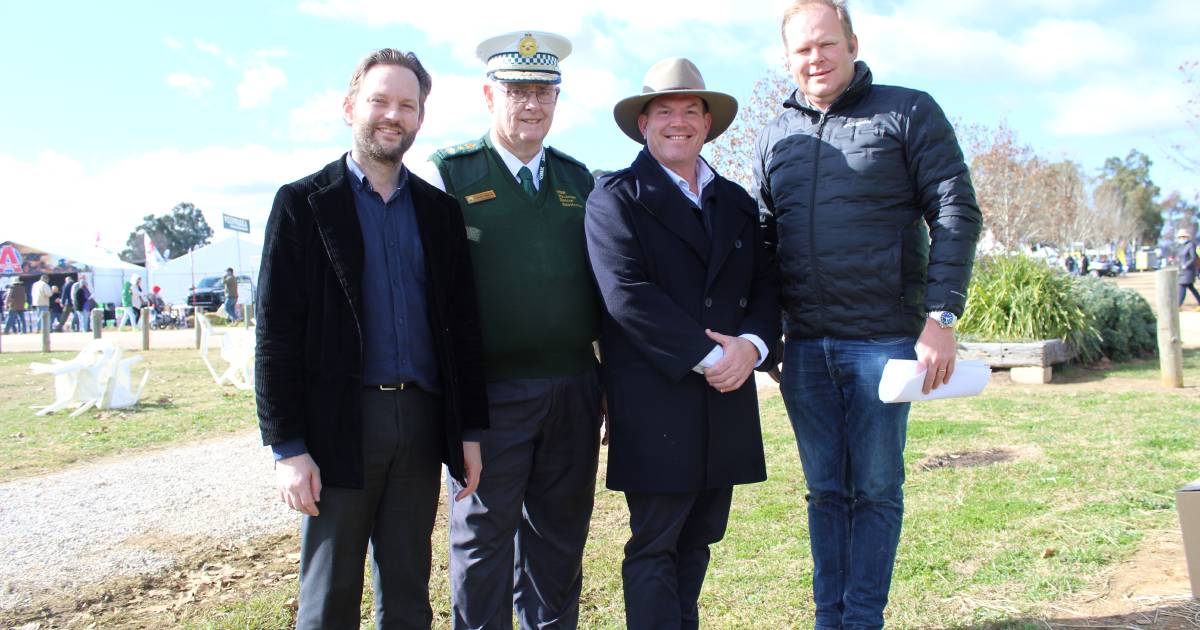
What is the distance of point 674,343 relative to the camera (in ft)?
9.34

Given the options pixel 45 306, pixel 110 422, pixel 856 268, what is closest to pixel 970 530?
pixel 856 268

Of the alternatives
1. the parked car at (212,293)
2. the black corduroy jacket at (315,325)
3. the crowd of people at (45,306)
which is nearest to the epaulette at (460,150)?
the black corduroy jacket at (315,325)

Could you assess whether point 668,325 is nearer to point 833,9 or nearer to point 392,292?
point 392,292

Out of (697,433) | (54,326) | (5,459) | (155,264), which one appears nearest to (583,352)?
(697,433)

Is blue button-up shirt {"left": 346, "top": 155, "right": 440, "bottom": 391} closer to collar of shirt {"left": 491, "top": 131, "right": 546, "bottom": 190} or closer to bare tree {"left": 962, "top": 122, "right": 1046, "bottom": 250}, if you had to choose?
collar of shirt {"left": 491, "top": 131, "right": 546, "bottom": 190}

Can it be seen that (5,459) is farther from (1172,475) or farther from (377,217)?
(1172,475)

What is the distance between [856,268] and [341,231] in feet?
5.89

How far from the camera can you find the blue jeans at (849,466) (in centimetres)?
316

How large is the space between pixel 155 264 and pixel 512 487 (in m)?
39.6

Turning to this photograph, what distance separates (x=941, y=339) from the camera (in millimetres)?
2941

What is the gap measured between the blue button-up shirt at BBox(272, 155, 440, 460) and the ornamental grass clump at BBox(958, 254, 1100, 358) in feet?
29.8

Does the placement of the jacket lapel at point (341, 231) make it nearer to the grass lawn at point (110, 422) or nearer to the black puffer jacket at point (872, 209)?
the black puffer jacket at point (872, 209)

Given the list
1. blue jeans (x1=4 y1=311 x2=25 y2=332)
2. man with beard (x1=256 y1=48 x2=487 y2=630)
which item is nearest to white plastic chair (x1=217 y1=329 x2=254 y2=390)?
man with beard (x1=256 y1=48 x2=487 y2=630)

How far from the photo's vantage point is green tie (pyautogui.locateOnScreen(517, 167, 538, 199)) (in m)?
3.12
